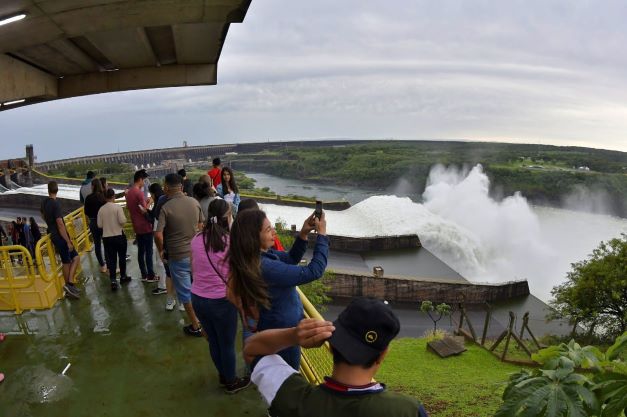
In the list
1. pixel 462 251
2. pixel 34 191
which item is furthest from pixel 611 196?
pixel 34 191

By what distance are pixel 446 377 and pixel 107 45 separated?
11232 mm

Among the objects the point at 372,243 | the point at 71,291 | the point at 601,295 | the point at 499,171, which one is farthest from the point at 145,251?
the point at 499,171

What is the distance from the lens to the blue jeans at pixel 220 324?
3.38m

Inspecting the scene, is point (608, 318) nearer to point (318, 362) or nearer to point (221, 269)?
point (318, 362)

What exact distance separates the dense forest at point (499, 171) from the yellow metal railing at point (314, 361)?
243 feet

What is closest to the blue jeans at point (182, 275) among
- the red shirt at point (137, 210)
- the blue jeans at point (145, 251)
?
the red shirt at point (137, 210)

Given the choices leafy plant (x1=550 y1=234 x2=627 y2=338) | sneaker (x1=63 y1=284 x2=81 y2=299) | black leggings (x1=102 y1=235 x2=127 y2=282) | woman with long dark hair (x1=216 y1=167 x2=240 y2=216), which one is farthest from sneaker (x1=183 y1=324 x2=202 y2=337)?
leafy plant (x1=550 y1=234 x2=627 y2=338)

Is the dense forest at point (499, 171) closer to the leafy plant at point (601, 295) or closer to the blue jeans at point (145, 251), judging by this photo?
the leafy plant at point (601, 295)

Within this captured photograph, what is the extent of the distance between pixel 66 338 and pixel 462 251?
103 feet

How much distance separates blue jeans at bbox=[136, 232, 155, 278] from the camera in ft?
20.2

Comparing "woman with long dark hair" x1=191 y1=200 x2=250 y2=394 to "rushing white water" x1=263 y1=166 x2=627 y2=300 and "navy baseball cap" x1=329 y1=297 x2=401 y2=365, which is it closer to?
"navy baseball cap" x1=329 y1=297 x2=401 y2=365

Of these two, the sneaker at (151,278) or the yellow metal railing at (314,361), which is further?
the sneaker at (151,278)

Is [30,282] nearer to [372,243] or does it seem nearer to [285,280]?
[285,280]

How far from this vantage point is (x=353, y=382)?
4.72ft
